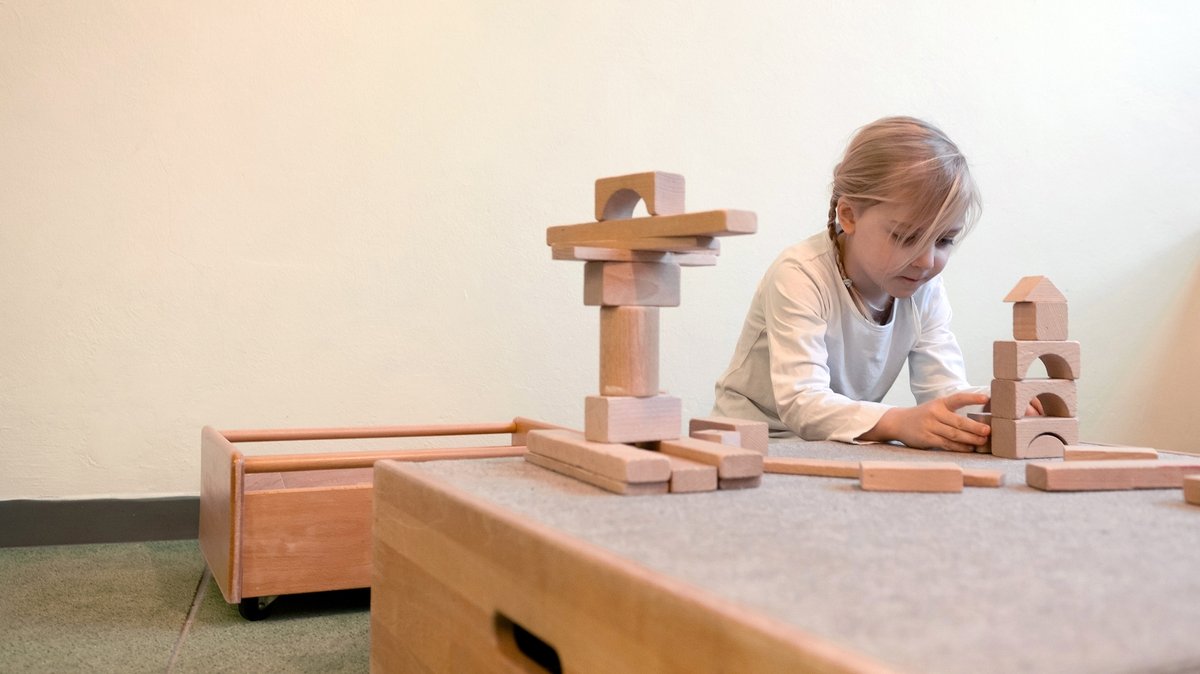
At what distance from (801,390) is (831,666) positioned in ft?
2.70

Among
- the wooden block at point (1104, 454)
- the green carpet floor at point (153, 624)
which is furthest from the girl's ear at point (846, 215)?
the green carpet floor at point (153, 624)

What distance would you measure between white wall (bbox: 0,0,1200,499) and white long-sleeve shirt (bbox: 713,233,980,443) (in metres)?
0.50

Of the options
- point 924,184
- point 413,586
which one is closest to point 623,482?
point 413,586

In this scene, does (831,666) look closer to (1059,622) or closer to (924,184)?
(1059,622)

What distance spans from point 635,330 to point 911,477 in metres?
0.22

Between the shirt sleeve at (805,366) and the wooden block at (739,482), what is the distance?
0.38 metres

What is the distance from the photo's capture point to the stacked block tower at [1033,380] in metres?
0.89

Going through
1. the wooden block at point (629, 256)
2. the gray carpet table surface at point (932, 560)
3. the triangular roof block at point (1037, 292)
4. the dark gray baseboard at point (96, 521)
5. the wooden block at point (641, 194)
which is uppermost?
the wooden block at point (641, 194)

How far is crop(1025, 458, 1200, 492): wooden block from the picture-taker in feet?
2.22

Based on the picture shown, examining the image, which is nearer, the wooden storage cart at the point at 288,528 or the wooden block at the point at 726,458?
the wooden block at the point at 726,458

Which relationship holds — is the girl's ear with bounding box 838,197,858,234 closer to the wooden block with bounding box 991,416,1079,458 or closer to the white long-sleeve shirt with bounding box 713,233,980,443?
the white long-sleeve shirt with bounding box 713,233,980,443

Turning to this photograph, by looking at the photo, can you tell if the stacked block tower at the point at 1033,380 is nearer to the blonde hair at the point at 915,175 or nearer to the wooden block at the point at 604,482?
the blonde hair at the point at 915,175

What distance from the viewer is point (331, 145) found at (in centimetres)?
162

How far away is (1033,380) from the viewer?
0.90 metres
